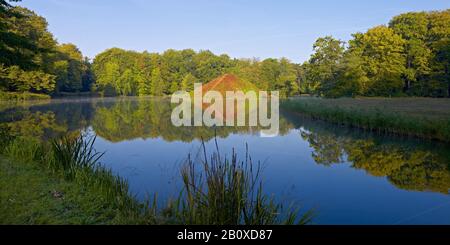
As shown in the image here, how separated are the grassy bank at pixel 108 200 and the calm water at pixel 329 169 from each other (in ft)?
3.26

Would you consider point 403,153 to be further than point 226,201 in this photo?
Yes

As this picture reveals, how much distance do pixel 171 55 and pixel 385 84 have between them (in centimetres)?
4200

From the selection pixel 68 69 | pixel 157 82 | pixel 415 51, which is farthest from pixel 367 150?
pixel 157 82

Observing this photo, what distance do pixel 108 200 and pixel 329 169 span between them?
557 centimetres

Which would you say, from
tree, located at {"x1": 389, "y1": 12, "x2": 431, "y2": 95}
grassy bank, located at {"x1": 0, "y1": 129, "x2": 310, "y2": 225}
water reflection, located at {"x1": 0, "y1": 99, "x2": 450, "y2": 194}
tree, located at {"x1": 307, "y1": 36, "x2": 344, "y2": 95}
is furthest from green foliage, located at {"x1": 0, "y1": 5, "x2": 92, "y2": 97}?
tree, located at {"x1": 389, "y1": 12, "x2": 431, "y2": 95}

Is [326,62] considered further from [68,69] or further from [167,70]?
[68,69]

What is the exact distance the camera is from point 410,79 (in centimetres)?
3009

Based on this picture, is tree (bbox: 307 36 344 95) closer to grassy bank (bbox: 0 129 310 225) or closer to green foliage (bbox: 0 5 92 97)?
green foliage (bbox: 0 5 92 97)

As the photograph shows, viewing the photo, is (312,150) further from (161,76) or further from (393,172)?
(161,76)

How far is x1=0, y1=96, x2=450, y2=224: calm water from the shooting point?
16.9 feet

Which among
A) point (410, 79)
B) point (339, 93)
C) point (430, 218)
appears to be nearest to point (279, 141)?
point (430, 218)

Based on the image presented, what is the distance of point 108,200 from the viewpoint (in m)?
4.09
